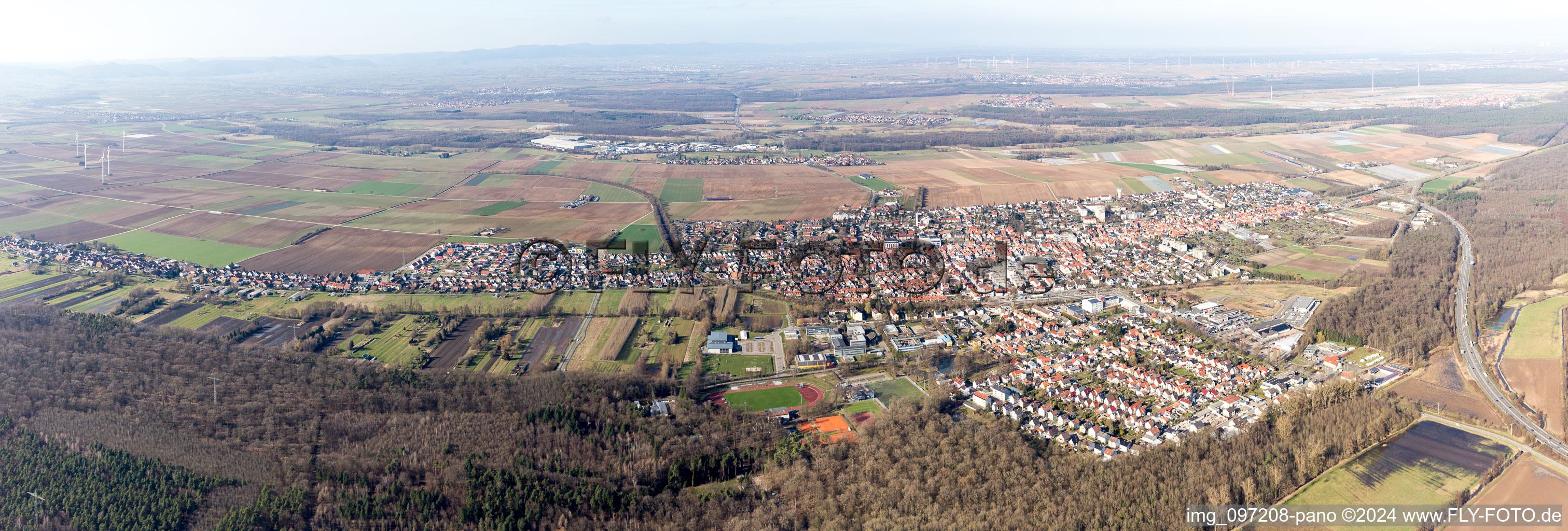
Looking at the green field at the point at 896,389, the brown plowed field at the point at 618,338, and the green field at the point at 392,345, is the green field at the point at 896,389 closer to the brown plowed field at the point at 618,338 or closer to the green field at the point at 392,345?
the brown plowed field at the point at 618,338

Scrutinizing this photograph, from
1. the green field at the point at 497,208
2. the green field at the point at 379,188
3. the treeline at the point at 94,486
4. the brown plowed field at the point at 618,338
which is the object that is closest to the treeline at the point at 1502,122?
the brown plowed field at the point at 618,338

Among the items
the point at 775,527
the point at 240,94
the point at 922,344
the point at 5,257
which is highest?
the point at 240,94

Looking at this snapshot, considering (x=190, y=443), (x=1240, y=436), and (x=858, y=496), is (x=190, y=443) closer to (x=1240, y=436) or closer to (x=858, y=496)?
(x=858, y=496)

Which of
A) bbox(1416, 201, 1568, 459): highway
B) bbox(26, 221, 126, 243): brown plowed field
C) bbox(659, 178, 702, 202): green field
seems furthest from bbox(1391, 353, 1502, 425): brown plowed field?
bbox(26, 221, 126, 243): brown plowed field

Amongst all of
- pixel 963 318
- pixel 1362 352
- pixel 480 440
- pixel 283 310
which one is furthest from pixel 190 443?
pixel 1362 352

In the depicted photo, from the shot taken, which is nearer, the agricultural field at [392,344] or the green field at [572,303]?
the agricultural field at [392,344]

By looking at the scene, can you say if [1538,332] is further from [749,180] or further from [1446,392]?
[749,180]

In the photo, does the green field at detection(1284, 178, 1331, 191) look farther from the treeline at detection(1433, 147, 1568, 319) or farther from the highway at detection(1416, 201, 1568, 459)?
the highway at detection(1416, 201, 1568, 459)

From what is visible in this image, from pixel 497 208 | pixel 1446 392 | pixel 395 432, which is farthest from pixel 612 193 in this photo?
pixel 1446 392
